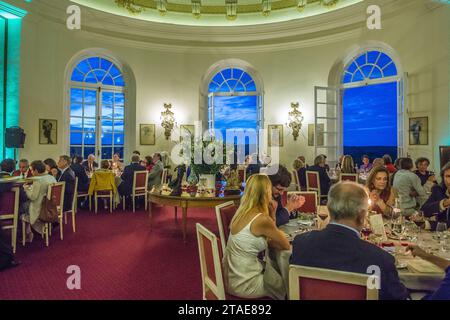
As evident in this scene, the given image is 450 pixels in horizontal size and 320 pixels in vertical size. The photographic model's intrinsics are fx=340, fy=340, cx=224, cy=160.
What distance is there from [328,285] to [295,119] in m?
9.60

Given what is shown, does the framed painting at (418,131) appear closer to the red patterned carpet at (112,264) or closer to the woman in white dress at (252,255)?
the red patterned carpet at (112,264)

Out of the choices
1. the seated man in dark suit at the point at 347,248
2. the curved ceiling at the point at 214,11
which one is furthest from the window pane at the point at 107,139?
the seated man in dark suit at the point at 347,248

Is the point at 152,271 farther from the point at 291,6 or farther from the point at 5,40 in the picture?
the point at 291,6

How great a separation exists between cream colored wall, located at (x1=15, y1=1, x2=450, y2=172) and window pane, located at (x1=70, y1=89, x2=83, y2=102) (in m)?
0.55

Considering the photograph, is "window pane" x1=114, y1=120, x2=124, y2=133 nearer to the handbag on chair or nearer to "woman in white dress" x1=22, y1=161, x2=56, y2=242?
"woman in white dress" x1=22, y1=161, x2=56, y2=242

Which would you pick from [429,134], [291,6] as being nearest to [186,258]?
[429,134]

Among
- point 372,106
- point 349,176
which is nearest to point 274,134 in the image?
point 372,106

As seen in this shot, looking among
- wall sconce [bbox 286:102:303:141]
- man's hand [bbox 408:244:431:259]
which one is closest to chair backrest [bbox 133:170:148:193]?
wall sconce [bbox 286:102:303:141]

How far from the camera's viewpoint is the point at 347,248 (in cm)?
178

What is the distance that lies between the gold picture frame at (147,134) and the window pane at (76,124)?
5.89ft

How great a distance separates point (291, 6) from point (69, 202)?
8831mm

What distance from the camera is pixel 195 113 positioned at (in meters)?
11.6

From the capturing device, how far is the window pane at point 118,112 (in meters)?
11.2

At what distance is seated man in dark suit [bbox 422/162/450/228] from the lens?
3.35m
